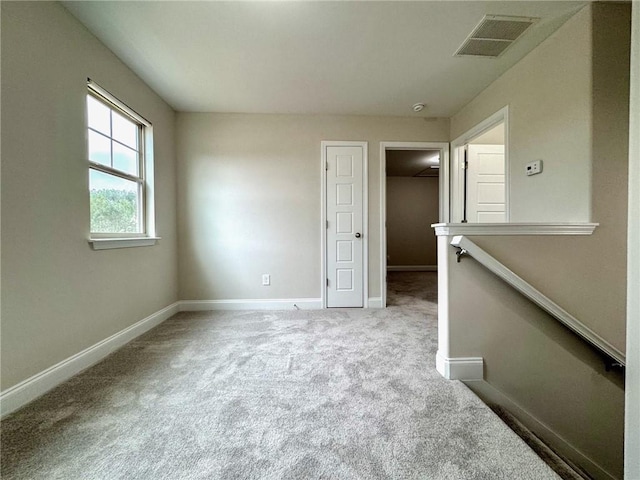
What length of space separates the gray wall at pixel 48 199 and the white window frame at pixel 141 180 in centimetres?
11

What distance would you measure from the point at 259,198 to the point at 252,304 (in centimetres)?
135

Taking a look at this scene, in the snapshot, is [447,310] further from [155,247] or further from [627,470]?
[155,247]

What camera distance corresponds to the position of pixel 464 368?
164 centimetres

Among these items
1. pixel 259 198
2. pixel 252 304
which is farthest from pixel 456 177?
pixel 252 304

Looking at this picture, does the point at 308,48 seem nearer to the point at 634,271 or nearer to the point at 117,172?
the point at 117,172

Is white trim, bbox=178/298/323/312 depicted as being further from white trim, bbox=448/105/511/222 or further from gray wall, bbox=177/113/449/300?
white trim, bbox=448/105/511/222

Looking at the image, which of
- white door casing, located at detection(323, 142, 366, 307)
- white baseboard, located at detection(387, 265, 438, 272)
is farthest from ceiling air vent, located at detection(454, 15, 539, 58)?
white baseboard, located at detection(387, 265, 438, 272)

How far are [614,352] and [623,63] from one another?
6.43 feet

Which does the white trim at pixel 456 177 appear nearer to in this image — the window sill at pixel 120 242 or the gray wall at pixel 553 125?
the gray wall at pixel 553 125

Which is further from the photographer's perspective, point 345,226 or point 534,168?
point 345,226

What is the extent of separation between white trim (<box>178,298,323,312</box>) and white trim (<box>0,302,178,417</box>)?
674 mm

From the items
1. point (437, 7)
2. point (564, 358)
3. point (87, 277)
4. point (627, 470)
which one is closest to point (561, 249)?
point (564, 358)

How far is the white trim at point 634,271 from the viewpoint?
73 cm

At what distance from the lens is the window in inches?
77.2
